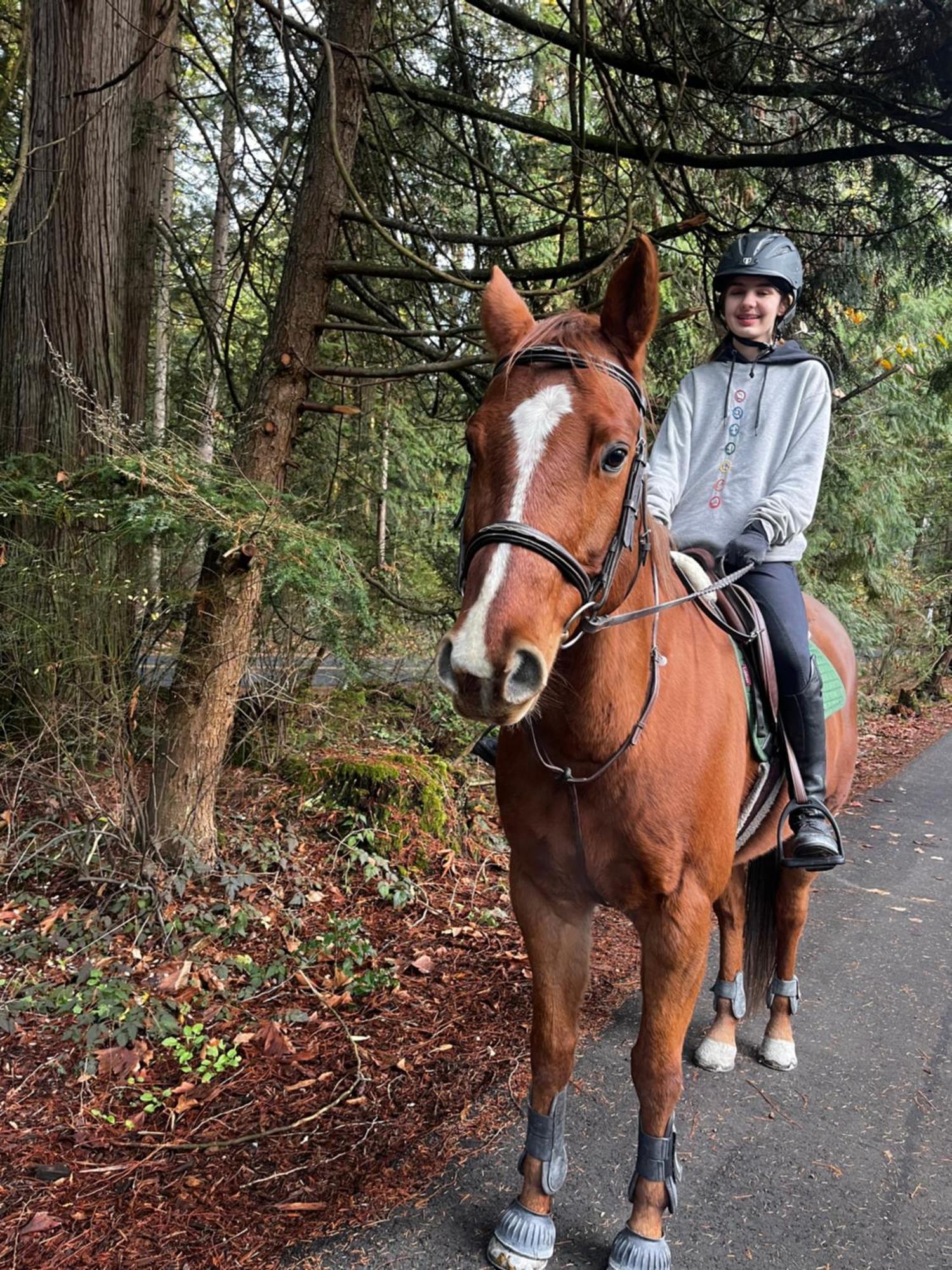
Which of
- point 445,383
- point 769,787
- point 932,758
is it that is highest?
point 445,383

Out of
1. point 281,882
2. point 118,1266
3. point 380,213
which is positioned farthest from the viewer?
point 380,213

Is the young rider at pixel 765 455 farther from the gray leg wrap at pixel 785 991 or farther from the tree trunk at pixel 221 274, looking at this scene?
the tree trunk at pixel 221 274

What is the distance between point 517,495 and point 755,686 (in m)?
1.63

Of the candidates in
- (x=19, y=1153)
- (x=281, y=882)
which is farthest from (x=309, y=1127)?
(x=281, y=882)

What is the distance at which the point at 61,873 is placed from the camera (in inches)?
172

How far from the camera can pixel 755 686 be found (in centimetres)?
297

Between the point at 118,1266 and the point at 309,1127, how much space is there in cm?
80

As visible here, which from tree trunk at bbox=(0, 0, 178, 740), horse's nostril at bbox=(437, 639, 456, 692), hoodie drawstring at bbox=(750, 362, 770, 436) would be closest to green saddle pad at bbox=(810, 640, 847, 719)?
hoodie drawstring at bbox=(750, 362, 770, 436)

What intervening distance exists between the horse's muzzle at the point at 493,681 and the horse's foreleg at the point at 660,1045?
1.13 metres

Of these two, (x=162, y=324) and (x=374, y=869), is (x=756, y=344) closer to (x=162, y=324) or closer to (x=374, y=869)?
(x=374, y=869)

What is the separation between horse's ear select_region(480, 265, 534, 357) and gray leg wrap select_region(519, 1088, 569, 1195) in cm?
230

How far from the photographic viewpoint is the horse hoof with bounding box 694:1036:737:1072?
12.0 feet

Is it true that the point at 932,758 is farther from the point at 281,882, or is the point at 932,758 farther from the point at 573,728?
the point at 573,728

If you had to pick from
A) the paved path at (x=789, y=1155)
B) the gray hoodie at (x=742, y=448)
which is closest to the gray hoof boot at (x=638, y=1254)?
the paved path at (x=789, y=1155)
